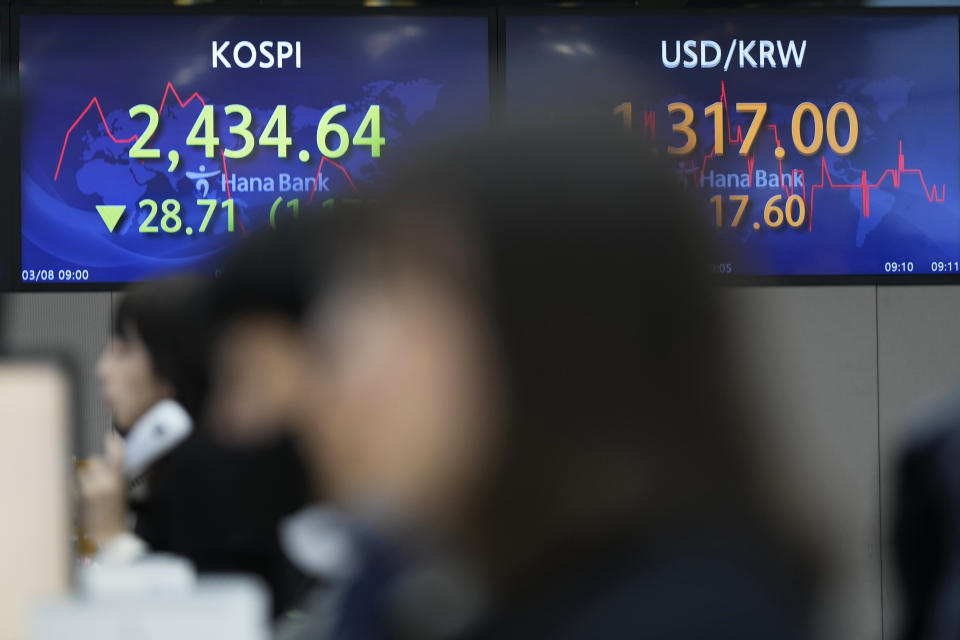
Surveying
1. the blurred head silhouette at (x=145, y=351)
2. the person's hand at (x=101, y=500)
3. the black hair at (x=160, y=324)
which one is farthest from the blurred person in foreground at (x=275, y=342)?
the blurred head silhouette at (x=145, y=351)

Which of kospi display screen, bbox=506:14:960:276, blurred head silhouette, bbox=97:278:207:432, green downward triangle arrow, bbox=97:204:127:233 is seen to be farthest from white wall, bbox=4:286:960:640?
blurred head silhouette, bbox=97:278:207:432

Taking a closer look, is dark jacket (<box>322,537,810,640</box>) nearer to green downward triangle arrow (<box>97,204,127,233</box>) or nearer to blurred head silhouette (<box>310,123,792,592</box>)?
blurred head silhouette (<box>310,123,792,592</box>)

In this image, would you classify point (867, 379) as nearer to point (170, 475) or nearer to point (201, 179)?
point (201, 179)

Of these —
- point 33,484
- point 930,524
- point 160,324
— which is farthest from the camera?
point 160,324

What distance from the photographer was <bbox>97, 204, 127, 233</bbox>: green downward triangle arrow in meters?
3.52

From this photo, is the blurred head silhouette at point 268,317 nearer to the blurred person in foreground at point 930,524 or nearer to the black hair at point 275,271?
the black hair at point 275,271

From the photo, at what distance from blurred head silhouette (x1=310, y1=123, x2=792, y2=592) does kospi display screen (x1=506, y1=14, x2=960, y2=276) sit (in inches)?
129

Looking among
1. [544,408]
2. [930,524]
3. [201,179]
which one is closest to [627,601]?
[544,408]

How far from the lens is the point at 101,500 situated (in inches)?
64.2

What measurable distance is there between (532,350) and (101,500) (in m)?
1.34

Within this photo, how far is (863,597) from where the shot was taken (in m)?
3.72

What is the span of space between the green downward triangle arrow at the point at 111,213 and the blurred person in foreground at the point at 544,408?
10.7ft
